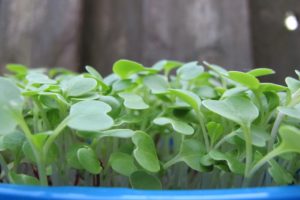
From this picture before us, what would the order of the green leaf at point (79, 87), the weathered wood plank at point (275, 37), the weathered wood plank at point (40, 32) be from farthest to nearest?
the weathered wood plank at point (40, 32) → the weathered wood plank at point (275, 37) → the green leaf at point (79, 87)

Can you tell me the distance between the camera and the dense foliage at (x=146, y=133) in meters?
0.24

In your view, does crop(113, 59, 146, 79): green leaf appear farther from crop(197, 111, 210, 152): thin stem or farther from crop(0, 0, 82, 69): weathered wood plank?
crop(0, 0, 82, 69): weathered wood plank

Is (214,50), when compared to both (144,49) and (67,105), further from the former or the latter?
(67,105)

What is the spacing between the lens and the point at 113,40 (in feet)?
3.52

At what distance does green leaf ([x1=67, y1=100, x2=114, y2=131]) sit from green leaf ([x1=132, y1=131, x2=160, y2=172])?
4 cm

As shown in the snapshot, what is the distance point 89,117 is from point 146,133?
0.09m

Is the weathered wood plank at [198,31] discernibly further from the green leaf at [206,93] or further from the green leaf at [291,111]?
the green leaf at [291,111]

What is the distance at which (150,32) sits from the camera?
3.29ft

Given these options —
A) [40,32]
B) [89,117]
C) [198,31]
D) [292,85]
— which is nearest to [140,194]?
[89,117]

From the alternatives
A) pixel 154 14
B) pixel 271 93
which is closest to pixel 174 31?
pixel 154 14

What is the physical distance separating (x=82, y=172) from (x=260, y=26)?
0.78m

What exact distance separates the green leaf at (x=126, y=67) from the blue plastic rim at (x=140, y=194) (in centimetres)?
17

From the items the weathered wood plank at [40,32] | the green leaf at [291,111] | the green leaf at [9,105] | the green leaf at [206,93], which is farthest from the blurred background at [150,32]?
the green leaf at [9,105]

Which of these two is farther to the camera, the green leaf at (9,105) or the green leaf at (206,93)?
the green leaf at (206,93)
